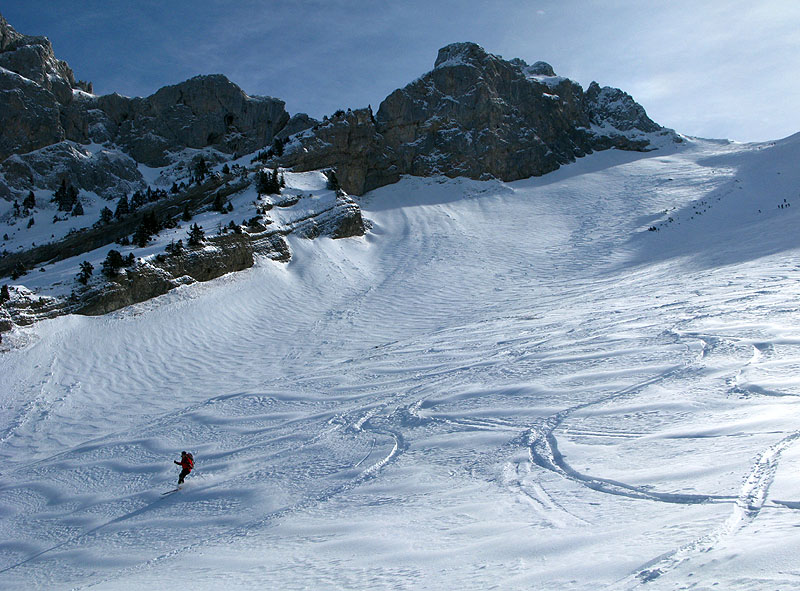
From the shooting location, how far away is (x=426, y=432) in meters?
11.0

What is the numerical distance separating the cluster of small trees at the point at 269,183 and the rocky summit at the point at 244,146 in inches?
6.8

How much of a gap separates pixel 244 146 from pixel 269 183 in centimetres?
3188

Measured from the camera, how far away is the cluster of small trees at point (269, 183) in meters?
39.9

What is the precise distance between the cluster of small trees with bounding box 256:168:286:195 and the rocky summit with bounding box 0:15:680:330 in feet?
0.57

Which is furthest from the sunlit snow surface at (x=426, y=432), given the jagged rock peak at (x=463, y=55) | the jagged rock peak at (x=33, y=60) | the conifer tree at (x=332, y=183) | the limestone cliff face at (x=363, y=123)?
the jagged rock peak at (x=33, y=60)

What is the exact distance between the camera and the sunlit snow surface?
555cm

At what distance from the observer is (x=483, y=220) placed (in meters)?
47.2

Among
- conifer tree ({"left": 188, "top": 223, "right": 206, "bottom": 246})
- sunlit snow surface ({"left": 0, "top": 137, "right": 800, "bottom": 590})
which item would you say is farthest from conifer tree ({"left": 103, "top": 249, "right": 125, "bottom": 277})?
conifer tree ({"left": 188, "top": 223, "right": 206, "bottom": 246})

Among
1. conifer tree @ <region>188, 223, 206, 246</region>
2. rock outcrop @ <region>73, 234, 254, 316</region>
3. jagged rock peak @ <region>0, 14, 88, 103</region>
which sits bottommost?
rock outcrop @ <region>73, 234, 254, 316</region>

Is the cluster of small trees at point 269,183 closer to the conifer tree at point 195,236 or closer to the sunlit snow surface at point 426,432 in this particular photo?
the conifer tree at point 195,236

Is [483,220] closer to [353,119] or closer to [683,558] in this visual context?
[353,119]

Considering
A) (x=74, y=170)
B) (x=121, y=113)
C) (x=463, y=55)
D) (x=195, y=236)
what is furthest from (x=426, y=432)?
(x=121, y=113)

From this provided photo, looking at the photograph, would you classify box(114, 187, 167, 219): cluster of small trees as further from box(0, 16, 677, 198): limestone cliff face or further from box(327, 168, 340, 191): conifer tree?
box(327, 168, 340, 191): conifer tree

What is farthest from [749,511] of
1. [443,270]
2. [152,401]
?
[443,270]
